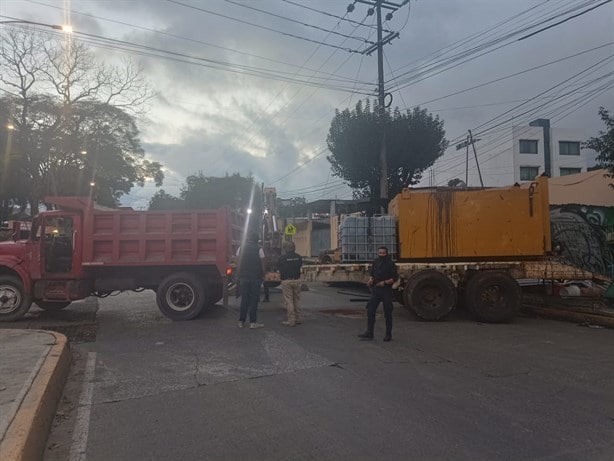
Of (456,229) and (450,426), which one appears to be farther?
(456,229)

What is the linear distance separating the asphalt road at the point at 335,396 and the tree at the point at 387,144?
1447 centimetres

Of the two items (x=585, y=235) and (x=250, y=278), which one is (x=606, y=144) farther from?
(x=250, y=278)

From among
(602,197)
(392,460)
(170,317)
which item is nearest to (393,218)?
(170,317)

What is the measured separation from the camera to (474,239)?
12039 millimetres

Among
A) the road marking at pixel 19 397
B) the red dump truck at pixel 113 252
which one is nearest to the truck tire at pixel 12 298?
the red dump truck at pixel 113 252

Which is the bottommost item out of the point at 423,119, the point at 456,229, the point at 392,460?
the point at 392,460

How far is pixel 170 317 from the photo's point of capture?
38.2 feet

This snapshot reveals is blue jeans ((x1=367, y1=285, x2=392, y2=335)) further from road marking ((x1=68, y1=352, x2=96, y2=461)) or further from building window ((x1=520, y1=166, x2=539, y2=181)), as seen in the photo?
building window ((x1=520, y1=166, x2=539, y2=181))

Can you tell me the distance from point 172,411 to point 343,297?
11.9 m

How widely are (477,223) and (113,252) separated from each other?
784 cm

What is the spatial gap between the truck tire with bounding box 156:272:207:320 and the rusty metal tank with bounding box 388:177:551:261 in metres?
4.51

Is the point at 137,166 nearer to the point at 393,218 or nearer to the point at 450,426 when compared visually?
the point at 393,218

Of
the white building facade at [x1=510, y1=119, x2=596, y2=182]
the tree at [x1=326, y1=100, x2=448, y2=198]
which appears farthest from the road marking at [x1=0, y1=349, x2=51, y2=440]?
the white building facade at [x1=510, y1=119, x2=596, y2=182]

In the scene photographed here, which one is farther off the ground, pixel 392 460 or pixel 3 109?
pixel 3 109
